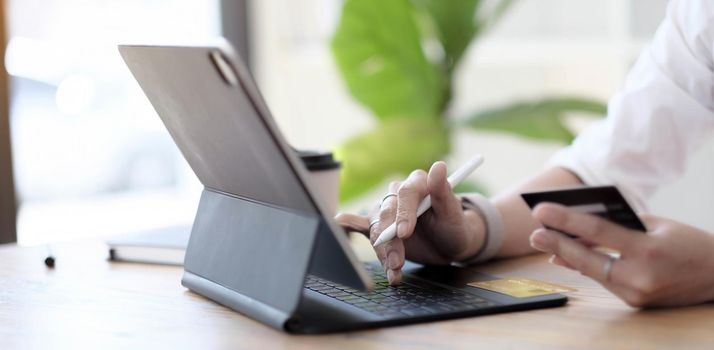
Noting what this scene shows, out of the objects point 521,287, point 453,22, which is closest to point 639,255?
point 521,287

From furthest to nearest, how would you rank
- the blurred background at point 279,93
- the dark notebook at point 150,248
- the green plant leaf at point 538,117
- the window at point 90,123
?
1. the window at point 90,123
2. the blurred background at point 279,93
3. the green plant leaf at point 538,117
4. the dark notebook at point 150,248

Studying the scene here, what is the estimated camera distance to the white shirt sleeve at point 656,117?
148 cm

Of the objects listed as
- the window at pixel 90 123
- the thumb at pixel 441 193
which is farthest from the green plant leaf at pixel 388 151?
the thumb at pixel 441 193

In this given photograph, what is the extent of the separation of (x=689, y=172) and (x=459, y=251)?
5.79ft

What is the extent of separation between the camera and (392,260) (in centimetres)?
110

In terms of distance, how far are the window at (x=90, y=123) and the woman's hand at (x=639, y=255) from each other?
237 centimetres

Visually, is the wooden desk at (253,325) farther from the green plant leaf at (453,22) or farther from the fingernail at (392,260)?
the green plant leaf at (453,22)

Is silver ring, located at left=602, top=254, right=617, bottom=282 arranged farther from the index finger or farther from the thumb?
the thumb

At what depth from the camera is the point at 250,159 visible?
0.95m

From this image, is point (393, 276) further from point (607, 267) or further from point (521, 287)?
point (607, 267)

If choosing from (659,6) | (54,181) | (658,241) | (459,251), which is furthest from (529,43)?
(658,241)

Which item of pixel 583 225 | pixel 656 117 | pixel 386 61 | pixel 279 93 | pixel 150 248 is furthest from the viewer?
pixel 279 93

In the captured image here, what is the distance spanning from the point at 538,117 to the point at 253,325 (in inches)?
65.4

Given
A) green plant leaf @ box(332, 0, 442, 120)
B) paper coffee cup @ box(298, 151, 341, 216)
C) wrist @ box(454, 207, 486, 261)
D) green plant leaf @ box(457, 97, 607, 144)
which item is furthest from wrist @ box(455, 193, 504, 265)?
green plant leaf @ box(332, 0, 442, 120)
